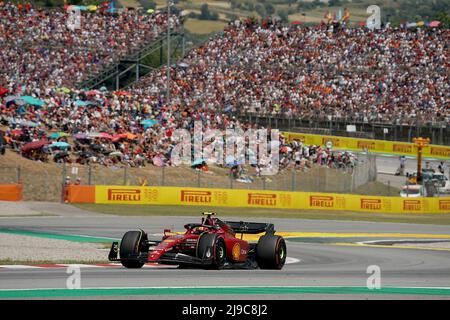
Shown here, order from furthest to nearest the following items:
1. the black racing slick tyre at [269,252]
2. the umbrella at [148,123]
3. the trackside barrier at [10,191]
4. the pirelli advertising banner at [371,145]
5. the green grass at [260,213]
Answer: the pirelli advertising banner at [371,145] < the umbrella at [148,123] < the green grass at [260,213] < the trackside barrier at [10,191] < the black racing slick tyre at [269,252]

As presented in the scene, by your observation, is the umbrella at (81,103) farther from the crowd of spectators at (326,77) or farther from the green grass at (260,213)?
the crowd of spectators at (326,77)

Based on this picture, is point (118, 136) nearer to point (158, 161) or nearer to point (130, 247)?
point (158, 161)

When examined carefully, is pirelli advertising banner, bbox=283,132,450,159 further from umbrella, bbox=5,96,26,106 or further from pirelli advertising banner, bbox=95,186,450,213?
umbrella, bbox=5,96,26,106

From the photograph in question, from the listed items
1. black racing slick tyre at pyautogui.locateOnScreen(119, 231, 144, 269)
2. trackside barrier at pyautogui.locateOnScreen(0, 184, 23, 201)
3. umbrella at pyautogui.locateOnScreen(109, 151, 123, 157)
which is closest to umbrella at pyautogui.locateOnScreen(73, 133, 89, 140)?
umbrella at pyautogui.locateOnScreen(109, 151, 123, 157)

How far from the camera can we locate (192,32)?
559 feet

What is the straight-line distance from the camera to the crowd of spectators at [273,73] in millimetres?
52906

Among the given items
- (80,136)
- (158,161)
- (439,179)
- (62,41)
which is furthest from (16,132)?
(439,179)

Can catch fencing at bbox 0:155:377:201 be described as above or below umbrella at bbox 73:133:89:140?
below

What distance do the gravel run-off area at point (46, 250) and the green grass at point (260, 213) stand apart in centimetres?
1157

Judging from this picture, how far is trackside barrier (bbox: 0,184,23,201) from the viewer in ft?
122

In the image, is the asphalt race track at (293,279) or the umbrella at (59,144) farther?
the umbrella at (59,144)

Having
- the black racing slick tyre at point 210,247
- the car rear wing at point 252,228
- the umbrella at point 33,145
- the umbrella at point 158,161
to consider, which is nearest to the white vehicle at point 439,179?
the umbrella at point 158,161

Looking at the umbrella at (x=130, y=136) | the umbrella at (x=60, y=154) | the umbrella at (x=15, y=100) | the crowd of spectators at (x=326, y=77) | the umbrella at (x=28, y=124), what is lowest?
the umbrella at (x=60, y=154)
